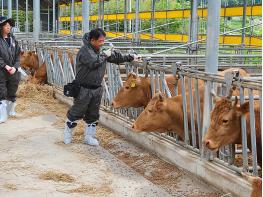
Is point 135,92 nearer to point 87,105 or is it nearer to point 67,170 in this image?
point 87,105

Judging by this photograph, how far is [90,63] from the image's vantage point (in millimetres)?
6688

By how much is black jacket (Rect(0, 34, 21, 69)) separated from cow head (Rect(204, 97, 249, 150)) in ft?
14.5

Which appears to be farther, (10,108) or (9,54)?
(10,108)

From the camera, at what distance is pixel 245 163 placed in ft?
15.9

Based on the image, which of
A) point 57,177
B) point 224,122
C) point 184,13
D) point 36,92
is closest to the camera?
point 224,122

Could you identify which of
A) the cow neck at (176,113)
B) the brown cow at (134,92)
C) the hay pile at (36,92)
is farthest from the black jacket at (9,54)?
the cow neck at (176,113)

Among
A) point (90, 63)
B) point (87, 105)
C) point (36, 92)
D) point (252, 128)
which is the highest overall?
point (90, 63)

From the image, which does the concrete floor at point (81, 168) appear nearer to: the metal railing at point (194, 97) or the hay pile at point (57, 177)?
the hay pile at point (57, 177)

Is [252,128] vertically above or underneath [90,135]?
above

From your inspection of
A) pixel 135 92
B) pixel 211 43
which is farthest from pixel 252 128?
pixel 135 92

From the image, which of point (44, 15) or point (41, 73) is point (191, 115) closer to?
point (41, 73)

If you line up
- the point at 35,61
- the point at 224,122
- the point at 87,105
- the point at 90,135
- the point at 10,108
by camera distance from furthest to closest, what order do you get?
the point at 35,61
the point at 10,108
the point at 90,135
the point at 87,105
the point at 224,122

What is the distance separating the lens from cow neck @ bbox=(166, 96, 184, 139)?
6.09 meters

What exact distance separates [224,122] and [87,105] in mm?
2707
